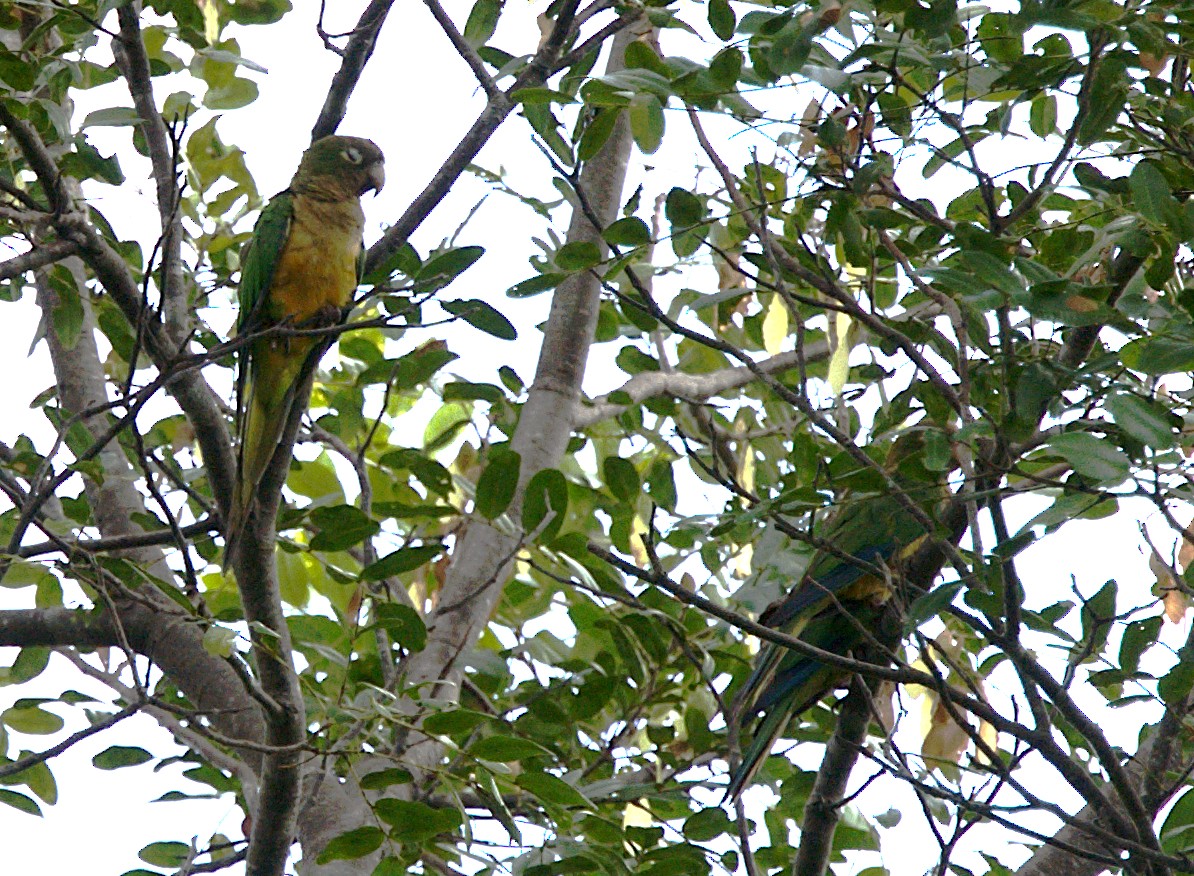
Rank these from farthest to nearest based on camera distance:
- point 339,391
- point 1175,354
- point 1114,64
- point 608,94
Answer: point 339,391, point 608,94, point 1114,64, point 1175,354

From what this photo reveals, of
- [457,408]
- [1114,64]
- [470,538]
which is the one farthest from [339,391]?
[1114,64]

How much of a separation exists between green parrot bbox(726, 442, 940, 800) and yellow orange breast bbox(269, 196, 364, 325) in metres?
1.45

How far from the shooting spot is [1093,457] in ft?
4.95

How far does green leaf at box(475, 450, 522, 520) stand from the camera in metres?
2.56

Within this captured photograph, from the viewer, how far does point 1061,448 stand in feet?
4.96

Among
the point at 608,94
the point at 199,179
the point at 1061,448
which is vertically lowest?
the point at 1061,448

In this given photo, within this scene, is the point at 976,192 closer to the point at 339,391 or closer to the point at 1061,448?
the point at 1061,448

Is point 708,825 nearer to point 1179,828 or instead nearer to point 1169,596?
point 1179,828

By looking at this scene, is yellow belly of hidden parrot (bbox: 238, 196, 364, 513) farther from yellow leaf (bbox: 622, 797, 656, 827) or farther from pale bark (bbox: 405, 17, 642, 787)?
yellow leaf (bbox: 622, 797, 656, 827)

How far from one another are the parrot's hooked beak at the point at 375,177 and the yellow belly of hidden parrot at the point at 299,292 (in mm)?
238

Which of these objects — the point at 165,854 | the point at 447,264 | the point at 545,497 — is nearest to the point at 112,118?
the point at 447,264

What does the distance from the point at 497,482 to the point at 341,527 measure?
349 millimetres

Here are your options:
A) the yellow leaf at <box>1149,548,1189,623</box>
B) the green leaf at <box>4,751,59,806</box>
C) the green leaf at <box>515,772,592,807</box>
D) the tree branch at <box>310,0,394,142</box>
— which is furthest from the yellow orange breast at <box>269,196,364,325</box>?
the yellow leaf at <box>1149,548,1189,623</box>

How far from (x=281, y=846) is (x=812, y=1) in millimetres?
1847
